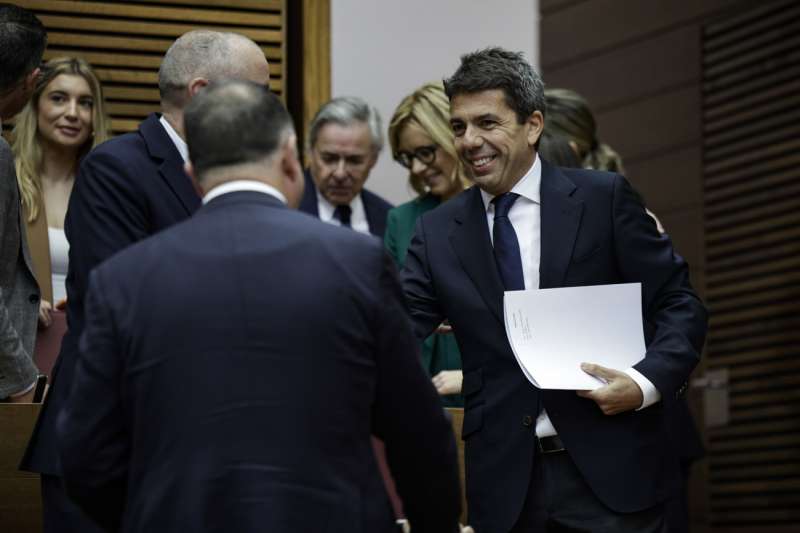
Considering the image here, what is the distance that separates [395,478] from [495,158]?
1219mm

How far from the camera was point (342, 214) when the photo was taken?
5.24 metres

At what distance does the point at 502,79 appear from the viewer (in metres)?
3.64

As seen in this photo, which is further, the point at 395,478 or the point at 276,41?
the point at 276,41

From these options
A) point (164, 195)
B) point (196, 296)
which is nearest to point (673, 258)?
point (164, 195)

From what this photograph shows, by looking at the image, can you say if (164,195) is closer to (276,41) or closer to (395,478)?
(395,478)

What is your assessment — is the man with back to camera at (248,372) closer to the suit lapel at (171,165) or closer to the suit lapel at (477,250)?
the suit lapel at (171,165)

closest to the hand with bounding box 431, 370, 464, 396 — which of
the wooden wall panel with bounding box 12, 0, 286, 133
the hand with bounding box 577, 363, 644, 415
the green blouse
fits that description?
the green blouse

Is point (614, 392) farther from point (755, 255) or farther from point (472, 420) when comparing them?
point (755, 255)

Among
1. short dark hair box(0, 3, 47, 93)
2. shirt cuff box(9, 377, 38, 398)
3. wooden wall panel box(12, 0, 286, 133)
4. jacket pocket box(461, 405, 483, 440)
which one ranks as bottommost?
jacket pocket box(461, 405, 483, 440)

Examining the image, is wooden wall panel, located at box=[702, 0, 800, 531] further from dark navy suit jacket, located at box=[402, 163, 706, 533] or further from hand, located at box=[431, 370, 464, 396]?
dark navy suit jacket, located at box=[402, 163, 706, 533]

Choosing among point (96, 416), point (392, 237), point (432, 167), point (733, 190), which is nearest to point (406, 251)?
point (392, 237)

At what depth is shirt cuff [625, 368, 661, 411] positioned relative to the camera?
338cm

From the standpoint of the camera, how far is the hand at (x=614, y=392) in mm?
3359

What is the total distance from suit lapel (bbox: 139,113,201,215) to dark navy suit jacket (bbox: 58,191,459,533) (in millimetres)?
757
